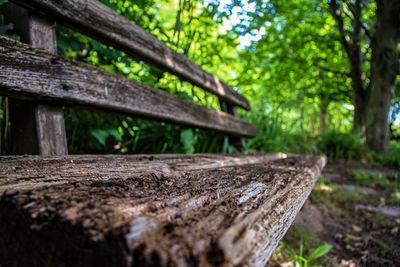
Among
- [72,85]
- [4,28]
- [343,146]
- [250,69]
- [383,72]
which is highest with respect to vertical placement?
[383,72]

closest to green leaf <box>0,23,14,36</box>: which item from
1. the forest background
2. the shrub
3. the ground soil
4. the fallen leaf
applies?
the forest background

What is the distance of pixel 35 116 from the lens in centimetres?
98

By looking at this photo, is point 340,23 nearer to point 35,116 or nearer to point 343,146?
point 343,146

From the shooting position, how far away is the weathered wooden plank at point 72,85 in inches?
32.6

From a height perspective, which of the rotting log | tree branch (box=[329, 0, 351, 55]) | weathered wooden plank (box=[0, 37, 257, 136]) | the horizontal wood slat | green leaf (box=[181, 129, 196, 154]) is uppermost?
tree branch (box=[329, 0, 351, 55])

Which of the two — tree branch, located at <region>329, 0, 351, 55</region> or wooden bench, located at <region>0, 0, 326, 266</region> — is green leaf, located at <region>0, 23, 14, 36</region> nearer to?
wooden bench, located at <region>0, 0, 326, 266</region>

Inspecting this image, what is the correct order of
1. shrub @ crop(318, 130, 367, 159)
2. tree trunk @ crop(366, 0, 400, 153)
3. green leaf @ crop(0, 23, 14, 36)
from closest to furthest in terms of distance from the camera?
green leaf @ crop(0, 23, 14, 36) < shrub @ crop(318, 130, 367, 159) < tree trunk @ crop(366, 0, 400, 153)

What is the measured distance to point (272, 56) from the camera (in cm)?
588

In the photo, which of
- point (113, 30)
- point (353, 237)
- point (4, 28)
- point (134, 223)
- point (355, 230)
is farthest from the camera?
point (355, 230)

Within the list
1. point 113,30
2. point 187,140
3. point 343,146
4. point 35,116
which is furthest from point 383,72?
point 35,116

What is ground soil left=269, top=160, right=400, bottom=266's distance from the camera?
152 centimetres

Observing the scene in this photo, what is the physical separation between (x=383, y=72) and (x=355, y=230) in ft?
16.6

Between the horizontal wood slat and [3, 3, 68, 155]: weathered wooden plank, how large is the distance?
0.08 m

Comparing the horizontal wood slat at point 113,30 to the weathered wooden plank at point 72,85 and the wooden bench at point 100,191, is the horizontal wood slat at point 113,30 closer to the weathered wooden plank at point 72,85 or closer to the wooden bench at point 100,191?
the wooden bench at point 100,191
